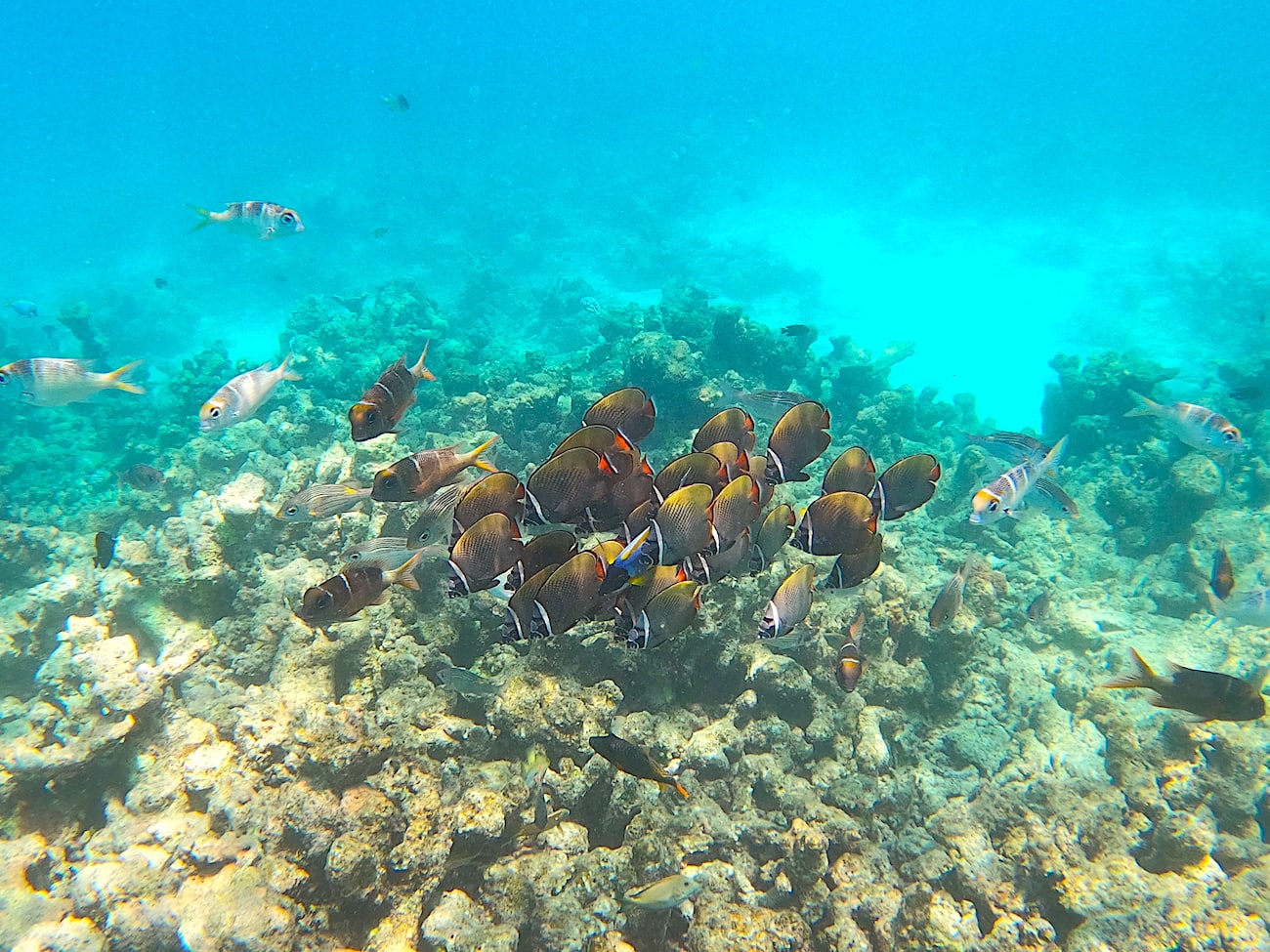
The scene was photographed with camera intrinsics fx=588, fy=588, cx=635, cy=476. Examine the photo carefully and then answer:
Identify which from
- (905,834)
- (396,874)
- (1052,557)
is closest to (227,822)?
(396,874)

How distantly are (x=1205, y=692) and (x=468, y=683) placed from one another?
4322 millimetres

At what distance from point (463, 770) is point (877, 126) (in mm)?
83573

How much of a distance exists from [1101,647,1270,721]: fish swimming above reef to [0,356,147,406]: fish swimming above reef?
344 inches

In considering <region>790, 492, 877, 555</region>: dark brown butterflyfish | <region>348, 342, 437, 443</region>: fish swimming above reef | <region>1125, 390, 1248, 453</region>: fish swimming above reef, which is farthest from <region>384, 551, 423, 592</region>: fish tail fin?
<region>1125, 390, 1248, 453</region>: fish swimming above reef

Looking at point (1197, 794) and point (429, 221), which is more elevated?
point (429, 221)

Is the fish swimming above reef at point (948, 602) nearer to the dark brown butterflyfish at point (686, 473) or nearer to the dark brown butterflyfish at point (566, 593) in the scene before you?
the dark brown butterflyfish at point (686, 473)

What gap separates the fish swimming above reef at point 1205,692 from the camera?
3.24 metres

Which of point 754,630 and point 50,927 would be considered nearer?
point 50,927

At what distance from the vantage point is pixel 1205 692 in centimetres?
333

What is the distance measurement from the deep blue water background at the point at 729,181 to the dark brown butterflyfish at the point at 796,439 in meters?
16.4

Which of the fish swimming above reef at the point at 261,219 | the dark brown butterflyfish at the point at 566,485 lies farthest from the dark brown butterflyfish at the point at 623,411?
the fish swimming above reef at the point at 261,219

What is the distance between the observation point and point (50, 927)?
3.27m

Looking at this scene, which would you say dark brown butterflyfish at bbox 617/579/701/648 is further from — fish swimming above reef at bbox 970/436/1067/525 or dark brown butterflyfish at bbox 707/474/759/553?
fish swimming above reef at bbox 970/436/1067/525

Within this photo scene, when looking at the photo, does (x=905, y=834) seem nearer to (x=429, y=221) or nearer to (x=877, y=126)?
(x=429, y=221)
